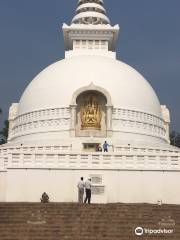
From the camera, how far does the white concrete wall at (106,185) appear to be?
18.6 m

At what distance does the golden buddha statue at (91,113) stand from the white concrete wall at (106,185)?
775cm

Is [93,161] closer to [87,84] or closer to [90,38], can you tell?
[87,84]

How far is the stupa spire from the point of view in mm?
33812

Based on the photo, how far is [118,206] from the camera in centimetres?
1423

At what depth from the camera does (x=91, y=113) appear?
26.8 meters

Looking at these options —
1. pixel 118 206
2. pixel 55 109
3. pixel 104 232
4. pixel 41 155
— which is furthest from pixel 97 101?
pixel 104 232

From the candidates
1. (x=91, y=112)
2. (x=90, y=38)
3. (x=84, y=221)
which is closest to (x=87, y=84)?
(x=91, y=112)

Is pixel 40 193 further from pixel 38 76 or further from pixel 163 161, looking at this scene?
pixel 38 76

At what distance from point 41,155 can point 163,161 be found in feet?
16.6

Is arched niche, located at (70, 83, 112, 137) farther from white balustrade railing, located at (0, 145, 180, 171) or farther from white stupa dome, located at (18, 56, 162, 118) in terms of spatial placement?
white balustrade railing, located at (0, 145, 180, 171)

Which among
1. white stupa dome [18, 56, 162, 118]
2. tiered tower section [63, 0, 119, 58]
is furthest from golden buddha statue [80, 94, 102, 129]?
tiered tower section [63, 0, 119, 58]

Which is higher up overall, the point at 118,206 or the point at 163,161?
the point at 163,161

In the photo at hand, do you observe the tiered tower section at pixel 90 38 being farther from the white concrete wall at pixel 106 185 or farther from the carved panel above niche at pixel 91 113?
the white concrete wall at pixel 106 185

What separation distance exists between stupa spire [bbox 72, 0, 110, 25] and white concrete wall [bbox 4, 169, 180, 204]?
57.3 ft
